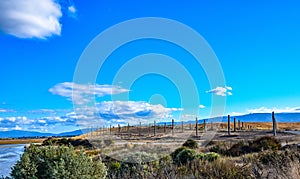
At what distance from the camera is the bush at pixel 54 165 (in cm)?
758

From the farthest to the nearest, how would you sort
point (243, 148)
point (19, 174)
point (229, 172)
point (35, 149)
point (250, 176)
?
point (243, 148), point (229, 172), point (250, 176), point (35, 149), point (19, 174)

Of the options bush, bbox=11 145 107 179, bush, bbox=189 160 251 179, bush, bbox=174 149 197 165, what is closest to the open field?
bush, bbox=174 149 197 165

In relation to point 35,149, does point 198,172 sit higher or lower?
lower

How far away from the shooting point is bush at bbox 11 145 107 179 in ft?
24.9

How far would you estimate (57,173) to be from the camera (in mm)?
7535

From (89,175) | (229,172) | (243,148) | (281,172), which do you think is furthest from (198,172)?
(243,148)

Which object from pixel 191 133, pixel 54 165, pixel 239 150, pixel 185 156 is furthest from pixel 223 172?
pixel 191 133

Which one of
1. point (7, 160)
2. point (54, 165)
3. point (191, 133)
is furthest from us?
point (191, 133)

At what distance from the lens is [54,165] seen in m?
7.88

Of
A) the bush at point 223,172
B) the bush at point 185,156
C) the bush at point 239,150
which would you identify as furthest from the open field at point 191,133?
the bush at point 223,172

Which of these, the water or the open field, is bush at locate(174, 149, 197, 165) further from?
the open field

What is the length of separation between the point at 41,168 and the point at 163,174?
8.91 feet

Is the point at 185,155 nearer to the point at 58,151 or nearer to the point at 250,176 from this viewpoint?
the point at 250,176

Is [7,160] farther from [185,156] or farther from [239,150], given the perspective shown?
[185,156]
